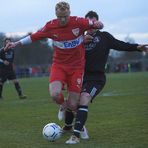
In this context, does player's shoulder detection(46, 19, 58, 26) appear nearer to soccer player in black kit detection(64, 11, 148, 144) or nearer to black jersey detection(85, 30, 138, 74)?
soccer player in black kit detection(64, 11, 148, 144)

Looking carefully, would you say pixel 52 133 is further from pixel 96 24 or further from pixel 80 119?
pixel 96 24

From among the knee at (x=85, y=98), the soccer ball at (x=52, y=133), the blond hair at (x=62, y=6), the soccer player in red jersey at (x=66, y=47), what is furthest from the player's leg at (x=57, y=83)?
the blond hair at (x=62, y=6)

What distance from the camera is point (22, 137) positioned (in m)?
9.73

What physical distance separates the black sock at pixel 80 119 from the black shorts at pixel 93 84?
1.30 ft

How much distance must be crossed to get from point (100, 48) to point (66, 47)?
81cm

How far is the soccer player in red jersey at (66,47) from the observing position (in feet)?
30.4

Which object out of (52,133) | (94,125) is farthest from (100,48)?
(94,125)

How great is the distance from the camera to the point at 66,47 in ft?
30.7

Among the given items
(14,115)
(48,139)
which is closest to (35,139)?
(48,139)

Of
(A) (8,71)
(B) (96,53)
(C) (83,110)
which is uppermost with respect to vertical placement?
(B) (96,53)

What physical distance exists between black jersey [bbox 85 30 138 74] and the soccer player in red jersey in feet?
0.92

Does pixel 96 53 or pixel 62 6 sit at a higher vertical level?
pixel 62 6

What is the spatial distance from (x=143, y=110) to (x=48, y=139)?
512 cm

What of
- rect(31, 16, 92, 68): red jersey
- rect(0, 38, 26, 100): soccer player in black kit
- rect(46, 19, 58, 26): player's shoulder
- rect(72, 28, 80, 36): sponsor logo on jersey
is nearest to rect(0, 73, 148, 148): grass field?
rect(31, 16, 92, 68): red jersey
